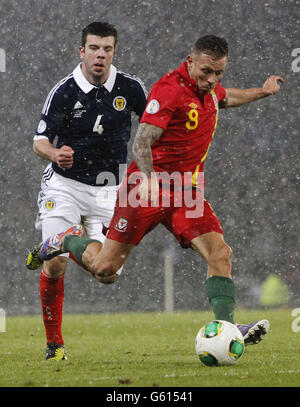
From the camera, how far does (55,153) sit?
18.3ft

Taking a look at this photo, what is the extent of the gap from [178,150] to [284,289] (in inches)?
255

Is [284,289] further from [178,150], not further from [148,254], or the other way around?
[178,150]

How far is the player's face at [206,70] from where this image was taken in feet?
16.7

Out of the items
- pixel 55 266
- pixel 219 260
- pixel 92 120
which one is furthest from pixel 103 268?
pixel 92 120

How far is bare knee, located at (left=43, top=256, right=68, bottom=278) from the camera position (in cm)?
594

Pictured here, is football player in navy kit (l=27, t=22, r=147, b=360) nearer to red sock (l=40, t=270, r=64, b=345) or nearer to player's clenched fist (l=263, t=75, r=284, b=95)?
red sock (l=40, t=270, r=64, b=345)

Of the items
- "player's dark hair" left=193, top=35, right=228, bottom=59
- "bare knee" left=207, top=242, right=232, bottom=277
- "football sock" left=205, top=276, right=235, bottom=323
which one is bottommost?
"football sock" left=205, top=276, right=235, bottom=323

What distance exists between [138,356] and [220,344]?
137 cm

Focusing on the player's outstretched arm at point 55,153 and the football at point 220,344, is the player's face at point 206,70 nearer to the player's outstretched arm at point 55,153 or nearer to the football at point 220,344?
the player's outstretched arm at point 55,153

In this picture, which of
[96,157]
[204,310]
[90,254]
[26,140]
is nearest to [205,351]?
[90,254]

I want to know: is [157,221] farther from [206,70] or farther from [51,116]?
[51,116]

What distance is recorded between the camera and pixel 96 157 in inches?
239

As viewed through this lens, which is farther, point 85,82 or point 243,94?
point 85,82

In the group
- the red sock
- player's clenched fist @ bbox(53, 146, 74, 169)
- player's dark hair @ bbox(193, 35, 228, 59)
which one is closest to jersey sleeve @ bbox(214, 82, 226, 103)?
player's dark hair @ bbox(193, 35, 228, 59)
